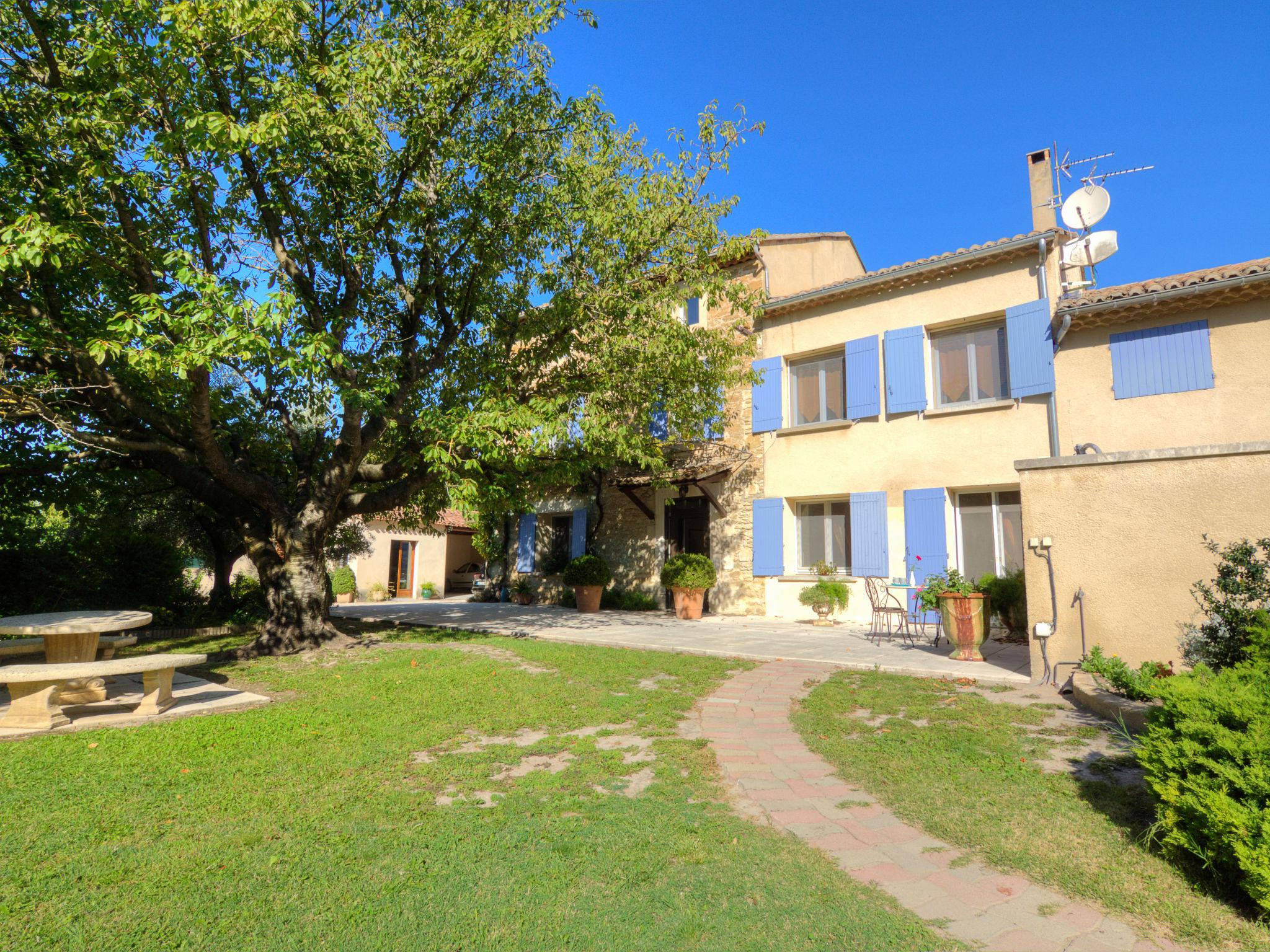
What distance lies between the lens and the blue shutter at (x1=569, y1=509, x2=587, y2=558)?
16781 millimetres

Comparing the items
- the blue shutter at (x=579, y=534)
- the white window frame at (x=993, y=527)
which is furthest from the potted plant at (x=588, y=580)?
the white window frame at (x=993, y=527)

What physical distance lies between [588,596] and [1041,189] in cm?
1196

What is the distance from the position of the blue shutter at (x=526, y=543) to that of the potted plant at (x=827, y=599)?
8219 mm

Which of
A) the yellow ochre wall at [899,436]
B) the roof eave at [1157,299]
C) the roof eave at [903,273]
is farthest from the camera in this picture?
the yellow ochre wall at [899,436]

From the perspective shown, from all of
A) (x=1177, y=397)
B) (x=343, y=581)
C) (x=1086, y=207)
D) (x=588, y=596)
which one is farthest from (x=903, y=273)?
(x=343, y=581)

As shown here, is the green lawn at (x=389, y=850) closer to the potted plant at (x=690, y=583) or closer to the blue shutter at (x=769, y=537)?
the potted plant at (x=690, y=583)

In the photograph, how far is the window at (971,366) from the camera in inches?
456

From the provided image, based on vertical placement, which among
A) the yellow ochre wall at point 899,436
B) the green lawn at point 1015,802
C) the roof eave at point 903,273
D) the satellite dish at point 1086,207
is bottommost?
the green lawn at point 1015,802

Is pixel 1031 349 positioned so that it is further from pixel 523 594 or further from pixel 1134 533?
pixel 523 594

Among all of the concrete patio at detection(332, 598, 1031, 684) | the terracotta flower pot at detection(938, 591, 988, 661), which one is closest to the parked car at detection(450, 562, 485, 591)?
the concrete patio at detection(332, 598, 1031, 684)

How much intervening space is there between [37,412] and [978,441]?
40.6 feet

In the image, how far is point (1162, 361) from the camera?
9.92m

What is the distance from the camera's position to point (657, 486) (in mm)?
13500

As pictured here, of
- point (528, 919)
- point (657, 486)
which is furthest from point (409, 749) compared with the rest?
point (657, 486)
